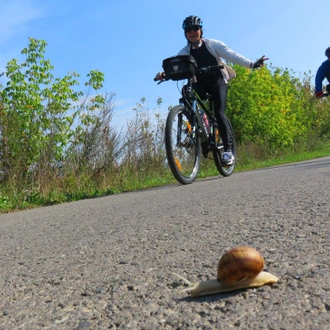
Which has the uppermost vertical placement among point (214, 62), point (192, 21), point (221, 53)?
point (192, 21)

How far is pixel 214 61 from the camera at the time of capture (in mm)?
6703

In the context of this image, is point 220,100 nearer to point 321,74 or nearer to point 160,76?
point 160,76

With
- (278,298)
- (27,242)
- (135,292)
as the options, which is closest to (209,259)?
(135,292)

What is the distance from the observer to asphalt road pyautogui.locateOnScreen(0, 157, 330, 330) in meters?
1.54

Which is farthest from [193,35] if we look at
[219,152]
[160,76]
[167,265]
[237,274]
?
[237,274]

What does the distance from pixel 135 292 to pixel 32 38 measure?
1303 cm

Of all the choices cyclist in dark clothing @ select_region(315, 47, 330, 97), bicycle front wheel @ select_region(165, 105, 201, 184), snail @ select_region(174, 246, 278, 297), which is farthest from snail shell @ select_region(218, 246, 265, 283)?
cyclist in dark clothing @ select_region(315, 47, 330, 97)

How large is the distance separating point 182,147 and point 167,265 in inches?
170

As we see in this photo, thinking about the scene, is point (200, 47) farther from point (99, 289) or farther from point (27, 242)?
point (99, 289)

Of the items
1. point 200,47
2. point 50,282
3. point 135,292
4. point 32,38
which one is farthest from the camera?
point 32,38

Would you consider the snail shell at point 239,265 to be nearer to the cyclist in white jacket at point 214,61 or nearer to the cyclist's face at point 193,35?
the cyclist in white jacket at point 214,61

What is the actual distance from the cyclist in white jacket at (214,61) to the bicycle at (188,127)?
0.54 feet

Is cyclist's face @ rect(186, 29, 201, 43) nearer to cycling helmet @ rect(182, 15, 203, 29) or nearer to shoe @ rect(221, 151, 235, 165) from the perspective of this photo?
cycling helmet @ rect(182, 15, 203, 29)

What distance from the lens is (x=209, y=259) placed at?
7.18 feet
